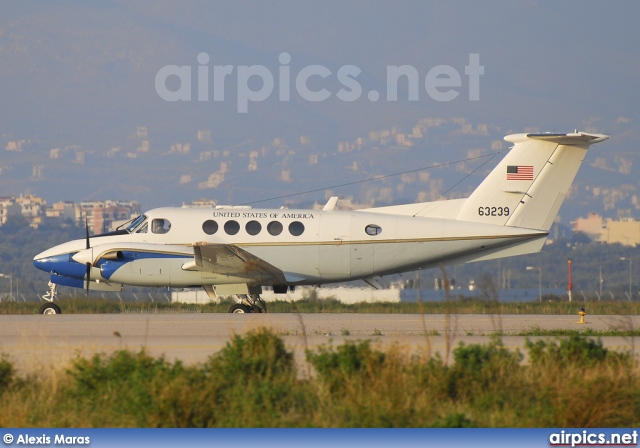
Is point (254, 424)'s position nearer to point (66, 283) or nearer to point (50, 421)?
point (50, 421)

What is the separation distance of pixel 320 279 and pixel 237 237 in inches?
111

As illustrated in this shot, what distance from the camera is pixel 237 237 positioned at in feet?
91.5

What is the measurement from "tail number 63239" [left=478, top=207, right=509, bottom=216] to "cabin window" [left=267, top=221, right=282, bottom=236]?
5839 millimetres

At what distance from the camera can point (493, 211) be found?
28281 mm

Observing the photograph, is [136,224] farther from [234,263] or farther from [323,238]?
[323,238]

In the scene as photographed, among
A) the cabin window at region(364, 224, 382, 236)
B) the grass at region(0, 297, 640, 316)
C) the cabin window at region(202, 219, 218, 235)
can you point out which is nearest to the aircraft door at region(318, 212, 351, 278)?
the cabin window at region(364, 224, 382, 236)

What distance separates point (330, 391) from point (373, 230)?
15465 millimetres

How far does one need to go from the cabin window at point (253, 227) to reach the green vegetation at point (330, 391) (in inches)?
539

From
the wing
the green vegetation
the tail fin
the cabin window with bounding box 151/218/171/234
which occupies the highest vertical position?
the tail fin

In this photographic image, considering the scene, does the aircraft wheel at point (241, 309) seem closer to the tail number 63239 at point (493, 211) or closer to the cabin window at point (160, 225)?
the cabin window at point (160, 225)

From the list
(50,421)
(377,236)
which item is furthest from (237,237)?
(50,421)

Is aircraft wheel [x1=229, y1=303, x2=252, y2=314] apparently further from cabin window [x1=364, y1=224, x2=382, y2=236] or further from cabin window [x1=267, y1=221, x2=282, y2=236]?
cabin window [x1=364, y1=224, x2=382, y2=236]

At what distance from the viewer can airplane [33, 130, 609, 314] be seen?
27578 millimetres

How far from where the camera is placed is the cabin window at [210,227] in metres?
27.8
